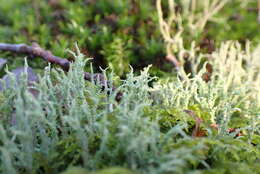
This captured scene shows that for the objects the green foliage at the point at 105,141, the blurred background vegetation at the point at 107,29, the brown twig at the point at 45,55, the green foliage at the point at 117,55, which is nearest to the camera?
the green foliage at the point at 105,141

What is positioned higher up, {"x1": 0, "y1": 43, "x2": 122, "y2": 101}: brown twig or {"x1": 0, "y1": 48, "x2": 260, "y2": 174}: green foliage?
{"x1": 0, "y1": 43, "x2": 122, "y2": 101}: brown twig

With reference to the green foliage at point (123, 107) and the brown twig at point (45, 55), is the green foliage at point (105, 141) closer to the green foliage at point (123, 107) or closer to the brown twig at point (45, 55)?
the green foliage at point (123, 107)

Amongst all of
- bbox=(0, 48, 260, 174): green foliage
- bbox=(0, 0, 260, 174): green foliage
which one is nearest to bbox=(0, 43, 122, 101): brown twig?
bbox=(0, 0, 260, 174): green foliage

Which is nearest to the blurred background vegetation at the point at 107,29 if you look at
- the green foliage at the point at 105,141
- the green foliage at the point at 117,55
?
the green foliage at the point at 117,55

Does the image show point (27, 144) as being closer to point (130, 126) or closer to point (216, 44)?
point (130, 126)

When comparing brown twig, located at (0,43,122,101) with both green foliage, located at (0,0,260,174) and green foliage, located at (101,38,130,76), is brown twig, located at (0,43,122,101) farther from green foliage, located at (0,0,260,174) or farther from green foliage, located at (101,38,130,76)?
green foliage, located at (101,38,130,76)

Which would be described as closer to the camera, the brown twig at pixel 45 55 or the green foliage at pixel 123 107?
the green foliage at pixel 123 107

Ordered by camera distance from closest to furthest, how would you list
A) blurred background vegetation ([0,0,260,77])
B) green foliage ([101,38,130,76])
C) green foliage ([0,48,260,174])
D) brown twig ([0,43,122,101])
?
green foliage ([0,48,260,174])
brown twig ([0,43,122,101])
green foliage ([101,38,130,76])
blurred background vegetation ([0,0,260,77])

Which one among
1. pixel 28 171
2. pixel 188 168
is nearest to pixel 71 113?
pixel 28 171
